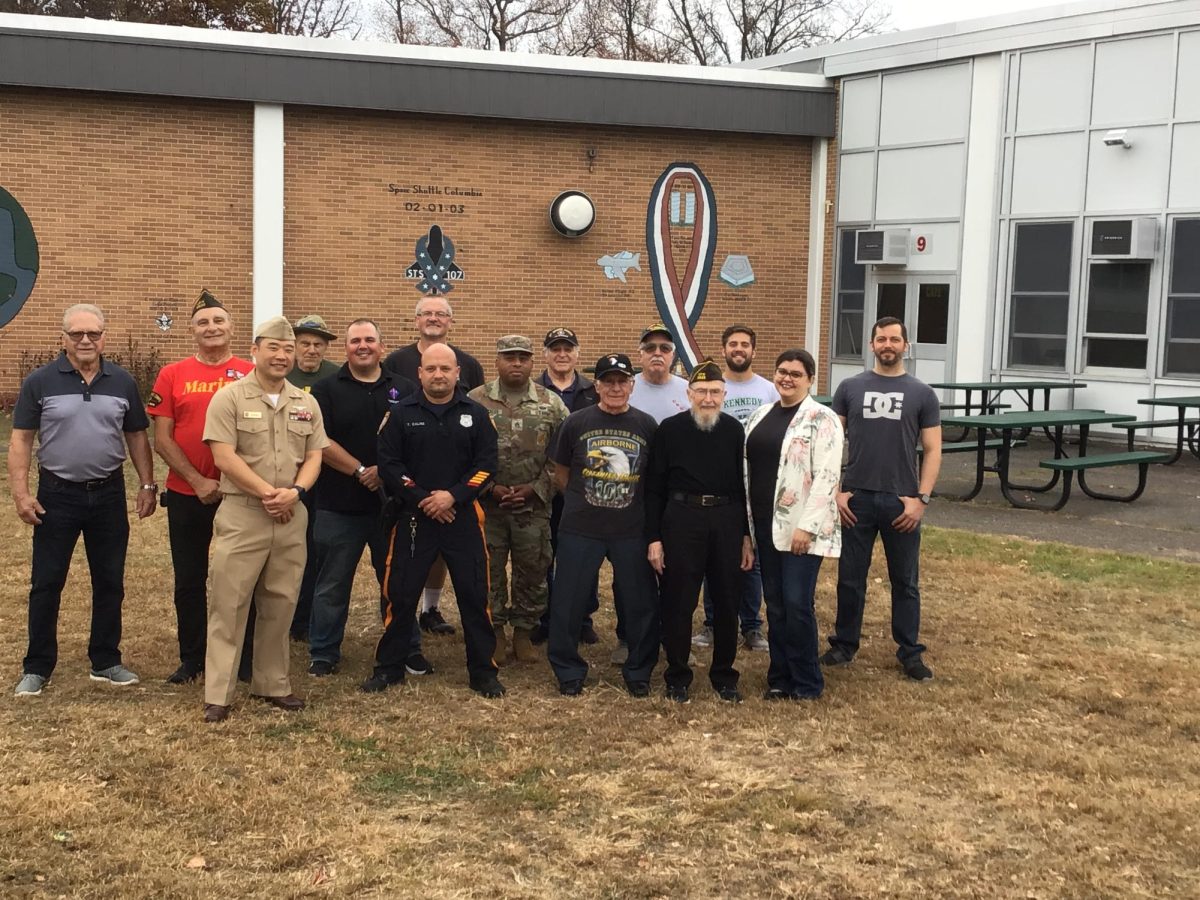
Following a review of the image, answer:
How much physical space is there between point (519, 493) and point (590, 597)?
2.13 feet

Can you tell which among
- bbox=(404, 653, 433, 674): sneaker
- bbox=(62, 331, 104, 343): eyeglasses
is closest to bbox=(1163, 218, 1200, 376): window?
bbox=(404, 653, 433, 674): sneaker

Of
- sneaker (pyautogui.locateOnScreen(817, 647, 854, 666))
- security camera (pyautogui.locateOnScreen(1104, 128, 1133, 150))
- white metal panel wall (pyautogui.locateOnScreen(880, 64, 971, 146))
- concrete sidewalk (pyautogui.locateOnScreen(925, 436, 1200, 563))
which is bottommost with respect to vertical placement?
sneaker (pyautogui.locateOnScreen(817, 647, 854, 666))

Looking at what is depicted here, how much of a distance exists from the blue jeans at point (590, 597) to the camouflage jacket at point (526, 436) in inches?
17.1

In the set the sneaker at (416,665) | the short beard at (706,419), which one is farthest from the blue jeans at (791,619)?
Answer: the sneaker at (416,665)

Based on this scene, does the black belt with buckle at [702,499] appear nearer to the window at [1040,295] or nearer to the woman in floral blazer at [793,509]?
the woman in floral blazer at [793,509]

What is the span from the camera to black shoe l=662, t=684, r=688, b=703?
19.8ft

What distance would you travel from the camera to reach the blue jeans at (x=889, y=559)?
6.47 m

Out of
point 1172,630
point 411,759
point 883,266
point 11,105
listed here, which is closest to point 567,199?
point 883,266

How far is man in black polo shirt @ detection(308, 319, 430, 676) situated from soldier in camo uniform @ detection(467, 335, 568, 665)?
48 centimetres

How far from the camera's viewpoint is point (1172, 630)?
24.4 ft

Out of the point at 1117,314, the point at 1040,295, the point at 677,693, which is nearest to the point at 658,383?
the point at 677,693

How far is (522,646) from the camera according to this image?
22.1 feet

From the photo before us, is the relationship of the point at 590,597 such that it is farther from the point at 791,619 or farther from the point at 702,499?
the point at 791,619

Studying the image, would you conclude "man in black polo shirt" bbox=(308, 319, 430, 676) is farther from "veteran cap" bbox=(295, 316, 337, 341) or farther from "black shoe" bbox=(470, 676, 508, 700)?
"black shoe" bbox=(470, 676, 508, 700)
